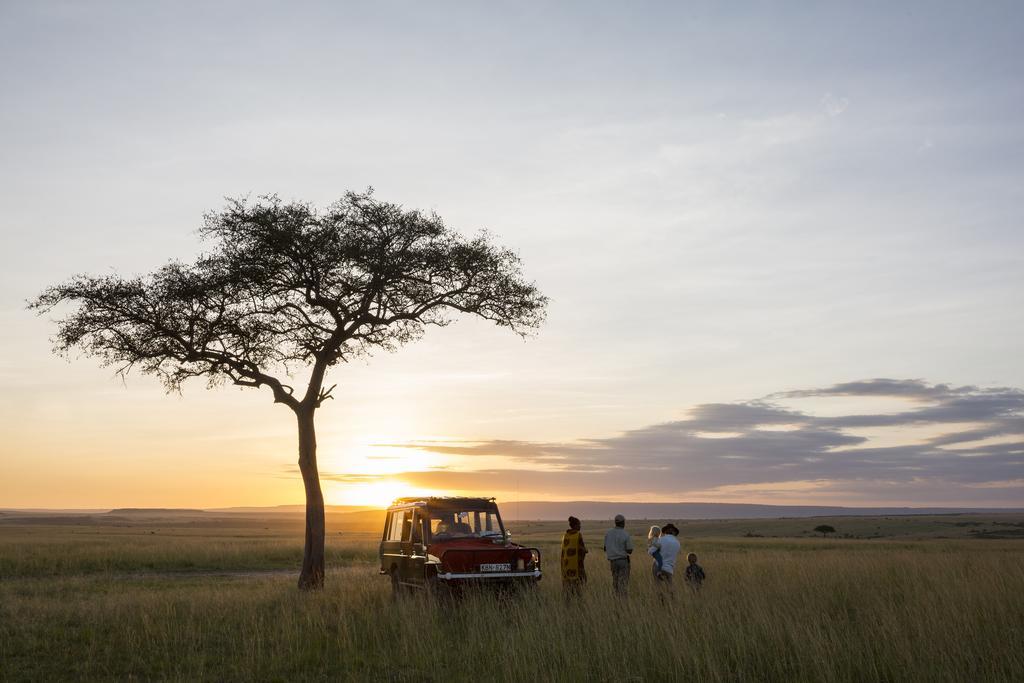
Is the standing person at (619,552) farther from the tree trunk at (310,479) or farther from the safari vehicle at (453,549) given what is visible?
the tree trunk at (310,479)

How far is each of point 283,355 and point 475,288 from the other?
22.5 feet

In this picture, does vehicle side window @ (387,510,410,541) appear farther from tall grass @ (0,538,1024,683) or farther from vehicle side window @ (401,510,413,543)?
tall grass @ (0,538,1024,683)

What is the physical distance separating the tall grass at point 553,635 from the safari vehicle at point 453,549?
0.56 metres

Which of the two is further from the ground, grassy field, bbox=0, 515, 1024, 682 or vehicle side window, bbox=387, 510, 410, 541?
vehicle side window, bbox=387, 510, 410, 541

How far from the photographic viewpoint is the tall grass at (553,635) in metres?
10.7

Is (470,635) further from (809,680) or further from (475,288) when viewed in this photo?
(475,288)

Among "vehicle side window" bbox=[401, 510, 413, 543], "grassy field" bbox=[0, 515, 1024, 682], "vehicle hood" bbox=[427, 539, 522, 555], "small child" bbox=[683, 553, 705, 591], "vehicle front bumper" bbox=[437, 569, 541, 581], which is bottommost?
"grassy field" bbox=[0, 515, 1024, 682]

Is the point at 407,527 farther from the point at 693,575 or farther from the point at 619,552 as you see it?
the point at 693,575

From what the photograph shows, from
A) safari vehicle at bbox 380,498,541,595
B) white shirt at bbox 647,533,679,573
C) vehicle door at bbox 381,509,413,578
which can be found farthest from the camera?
vehicle door at bbox 381,509,413,578

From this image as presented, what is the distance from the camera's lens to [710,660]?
10.4 meters

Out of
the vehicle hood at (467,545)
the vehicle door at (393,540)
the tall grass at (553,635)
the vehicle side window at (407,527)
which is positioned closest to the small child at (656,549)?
the tall grass at (553,635)

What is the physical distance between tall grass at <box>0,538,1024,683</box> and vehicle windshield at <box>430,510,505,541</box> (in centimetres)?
167

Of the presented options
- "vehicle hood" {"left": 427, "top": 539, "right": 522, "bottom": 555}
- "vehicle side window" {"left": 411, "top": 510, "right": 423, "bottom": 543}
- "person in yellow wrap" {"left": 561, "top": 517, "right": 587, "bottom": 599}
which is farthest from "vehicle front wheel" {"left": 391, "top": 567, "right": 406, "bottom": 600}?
"person in yellow wrap" {"left": 561, "top": 517, "right": 587, "bottom": 599}

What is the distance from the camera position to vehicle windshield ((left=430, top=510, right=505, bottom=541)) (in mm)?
17688
